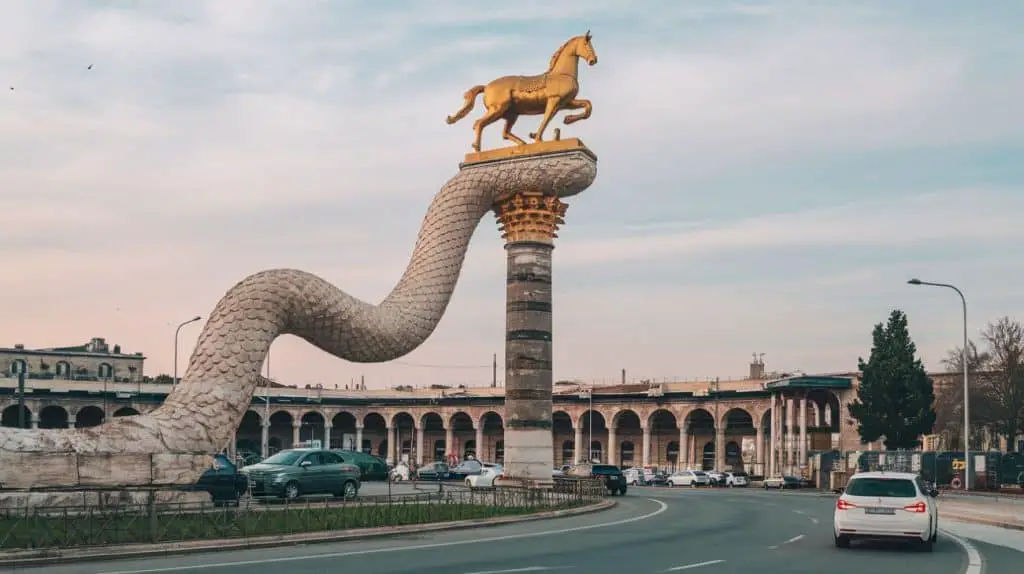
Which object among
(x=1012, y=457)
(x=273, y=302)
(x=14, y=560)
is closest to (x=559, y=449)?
(x=1012, y=457)

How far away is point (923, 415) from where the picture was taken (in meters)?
79.1

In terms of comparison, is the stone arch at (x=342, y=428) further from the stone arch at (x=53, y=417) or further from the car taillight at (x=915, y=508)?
the car taillight at (x=915, y=508)

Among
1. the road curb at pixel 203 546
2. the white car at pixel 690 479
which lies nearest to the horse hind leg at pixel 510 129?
the road curb at pixel 203 546

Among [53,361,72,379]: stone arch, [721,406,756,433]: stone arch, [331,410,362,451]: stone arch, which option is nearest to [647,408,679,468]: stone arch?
[721,406,756,433]: stone arch

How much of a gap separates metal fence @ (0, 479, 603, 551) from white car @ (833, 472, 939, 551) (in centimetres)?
959

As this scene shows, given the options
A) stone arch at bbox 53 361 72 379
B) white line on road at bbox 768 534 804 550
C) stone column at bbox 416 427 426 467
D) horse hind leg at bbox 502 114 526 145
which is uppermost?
horse hind leg at bbox 502 114 526 145

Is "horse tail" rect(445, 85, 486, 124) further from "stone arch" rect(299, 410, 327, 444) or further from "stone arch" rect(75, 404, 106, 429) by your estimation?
"stone arch" rect(299, 410, 327, 444)

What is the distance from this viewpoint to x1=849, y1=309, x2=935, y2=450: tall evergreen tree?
7906cm

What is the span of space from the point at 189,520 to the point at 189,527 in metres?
0.41

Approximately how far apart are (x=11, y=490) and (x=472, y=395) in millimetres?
87521

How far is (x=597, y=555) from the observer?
20.1 meters

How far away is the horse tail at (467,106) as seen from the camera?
41250mm

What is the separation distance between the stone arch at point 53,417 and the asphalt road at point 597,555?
274ft

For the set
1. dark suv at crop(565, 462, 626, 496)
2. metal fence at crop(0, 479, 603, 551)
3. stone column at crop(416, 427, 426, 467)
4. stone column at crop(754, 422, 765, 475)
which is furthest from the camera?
stone column at crop(416, 427, 426, 467)
